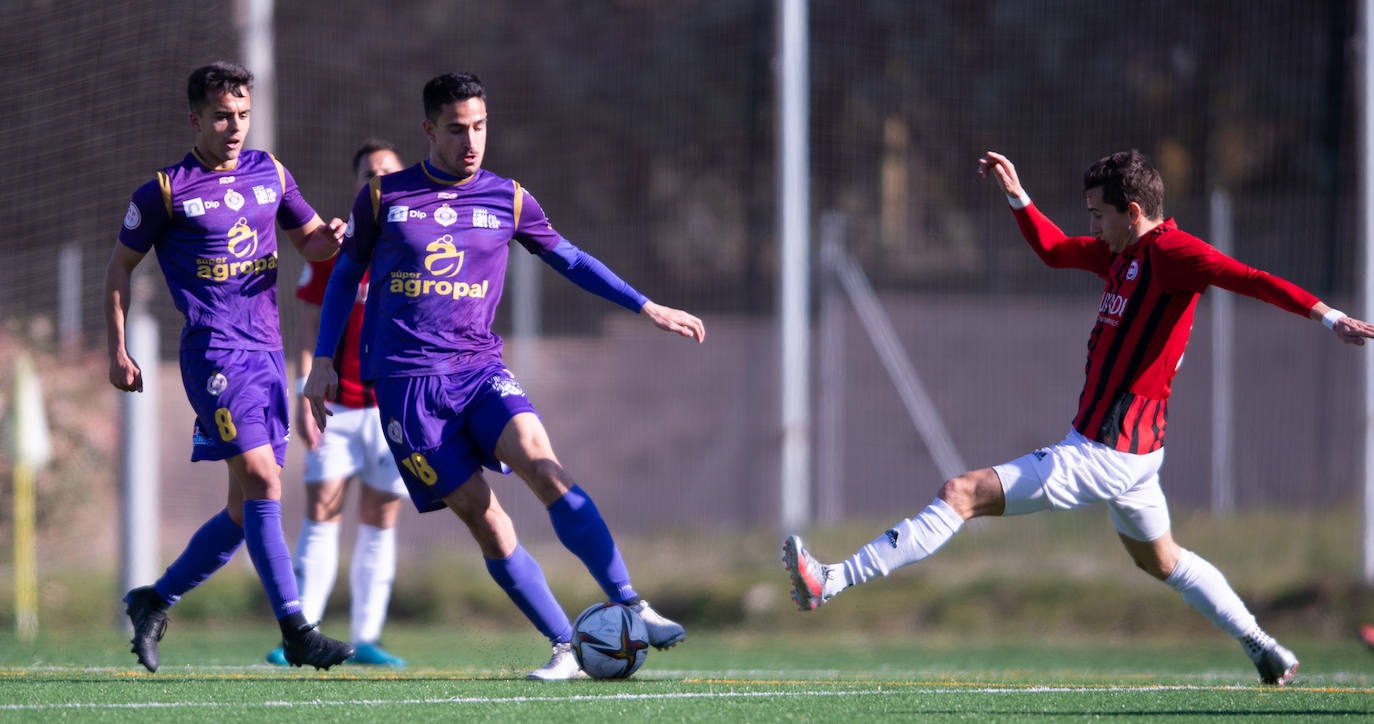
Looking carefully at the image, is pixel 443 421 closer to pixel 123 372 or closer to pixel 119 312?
pixel 123 372

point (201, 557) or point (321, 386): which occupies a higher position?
point (321, 386)

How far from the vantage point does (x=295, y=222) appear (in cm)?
576

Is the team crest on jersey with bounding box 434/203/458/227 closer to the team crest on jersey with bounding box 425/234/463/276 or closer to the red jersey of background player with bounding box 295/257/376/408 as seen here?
the team crest on jersey with bounding box 425/234/463/276

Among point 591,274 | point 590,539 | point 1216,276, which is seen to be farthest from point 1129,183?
point 590,539

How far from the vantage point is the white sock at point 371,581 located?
23.3 feet

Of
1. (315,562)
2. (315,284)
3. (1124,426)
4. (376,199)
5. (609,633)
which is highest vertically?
(376,199)

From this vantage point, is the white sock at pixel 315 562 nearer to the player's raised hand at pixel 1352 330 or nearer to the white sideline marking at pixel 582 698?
the white sideline marking at pixel 582 698

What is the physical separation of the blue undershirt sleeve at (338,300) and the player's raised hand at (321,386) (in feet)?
0.17

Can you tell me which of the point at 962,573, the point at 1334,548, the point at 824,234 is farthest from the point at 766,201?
the point at 1334,548

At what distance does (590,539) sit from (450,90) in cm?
160

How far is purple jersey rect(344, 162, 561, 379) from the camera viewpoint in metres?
5.14

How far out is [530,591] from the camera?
526 cm

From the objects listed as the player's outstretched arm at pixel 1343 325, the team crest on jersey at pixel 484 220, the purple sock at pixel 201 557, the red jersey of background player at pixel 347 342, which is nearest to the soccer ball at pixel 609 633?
the team crest on jersey at pixel 484 220

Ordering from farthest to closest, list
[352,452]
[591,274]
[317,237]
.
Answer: [352,452] → [317,237] → [591,274]
